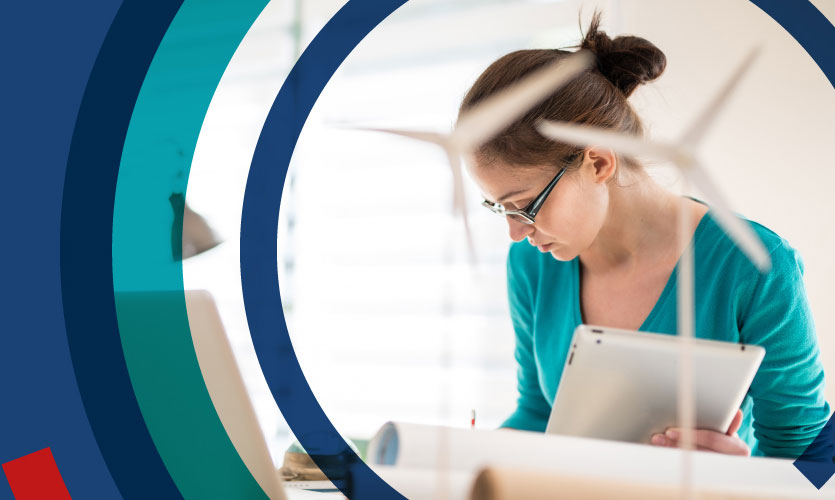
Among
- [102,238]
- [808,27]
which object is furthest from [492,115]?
[808,27]

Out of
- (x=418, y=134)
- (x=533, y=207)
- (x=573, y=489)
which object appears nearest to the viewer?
(x=573, y=489)

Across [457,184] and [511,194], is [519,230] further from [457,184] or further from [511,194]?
[457,184]

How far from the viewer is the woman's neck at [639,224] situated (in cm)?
168

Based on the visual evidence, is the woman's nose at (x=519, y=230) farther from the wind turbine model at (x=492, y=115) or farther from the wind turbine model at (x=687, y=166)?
the wind turbine model at (x=687, y=166)

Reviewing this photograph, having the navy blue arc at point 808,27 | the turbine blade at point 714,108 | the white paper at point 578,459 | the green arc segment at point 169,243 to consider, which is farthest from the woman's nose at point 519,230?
the navy blue arc at point 808,27

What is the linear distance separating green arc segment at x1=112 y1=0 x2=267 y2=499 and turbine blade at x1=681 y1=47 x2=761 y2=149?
873 millimetres

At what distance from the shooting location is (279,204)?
3766 millimetres

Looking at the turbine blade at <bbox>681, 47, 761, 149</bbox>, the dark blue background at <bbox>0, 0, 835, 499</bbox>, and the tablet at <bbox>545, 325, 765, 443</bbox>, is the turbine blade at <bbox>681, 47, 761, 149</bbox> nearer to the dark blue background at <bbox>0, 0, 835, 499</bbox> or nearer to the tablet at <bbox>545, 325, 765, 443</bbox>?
the tablet at <bbox>545, 325, 765, 443</bbox>

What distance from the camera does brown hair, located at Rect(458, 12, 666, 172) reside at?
4.86 ft

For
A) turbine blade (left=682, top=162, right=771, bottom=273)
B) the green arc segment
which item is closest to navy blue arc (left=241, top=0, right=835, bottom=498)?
the green arc segment

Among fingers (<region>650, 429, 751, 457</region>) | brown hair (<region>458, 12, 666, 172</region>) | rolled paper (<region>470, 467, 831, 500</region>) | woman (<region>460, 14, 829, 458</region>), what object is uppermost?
brown hair (<region>458, 12, 666, 172</region>)

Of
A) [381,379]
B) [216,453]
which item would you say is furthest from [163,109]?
[216,453]

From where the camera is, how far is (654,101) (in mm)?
2736

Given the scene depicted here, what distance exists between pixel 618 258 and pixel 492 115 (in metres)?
0.77
